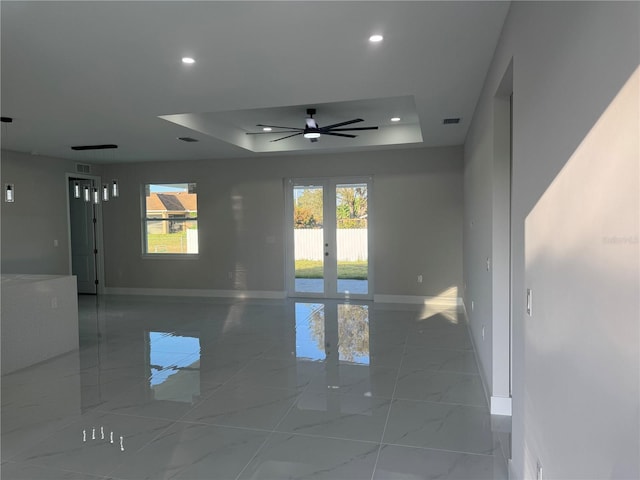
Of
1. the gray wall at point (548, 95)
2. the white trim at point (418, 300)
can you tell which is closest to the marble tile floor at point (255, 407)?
the gray wall at point (548, 95)

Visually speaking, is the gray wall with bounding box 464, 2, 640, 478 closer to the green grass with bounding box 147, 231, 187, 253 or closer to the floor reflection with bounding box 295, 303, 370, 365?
the floor reflection with bounding box 295, 303, 370, 365

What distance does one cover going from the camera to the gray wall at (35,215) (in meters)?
6.97

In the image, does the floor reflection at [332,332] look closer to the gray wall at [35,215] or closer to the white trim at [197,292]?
the white trim at [197,292]

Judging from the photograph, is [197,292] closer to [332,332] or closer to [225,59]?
[332,332]

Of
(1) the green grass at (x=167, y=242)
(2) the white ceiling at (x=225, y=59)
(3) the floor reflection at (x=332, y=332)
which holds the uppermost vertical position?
(2) the white ceiling at (x=225, y=59)

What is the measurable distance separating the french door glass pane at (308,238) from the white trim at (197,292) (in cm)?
54

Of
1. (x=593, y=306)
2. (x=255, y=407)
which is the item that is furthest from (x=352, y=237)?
(x=593, y=306)

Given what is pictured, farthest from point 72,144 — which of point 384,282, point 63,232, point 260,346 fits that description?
point 384,282

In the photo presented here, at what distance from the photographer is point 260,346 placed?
5.14 metres

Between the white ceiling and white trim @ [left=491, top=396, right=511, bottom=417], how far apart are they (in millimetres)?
2613

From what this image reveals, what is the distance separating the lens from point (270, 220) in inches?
327

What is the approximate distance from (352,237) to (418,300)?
1654 millimetres

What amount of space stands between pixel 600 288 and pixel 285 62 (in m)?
Answer: 2.86

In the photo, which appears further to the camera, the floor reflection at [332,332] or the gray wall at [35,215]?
the gray wall at [35,215]
